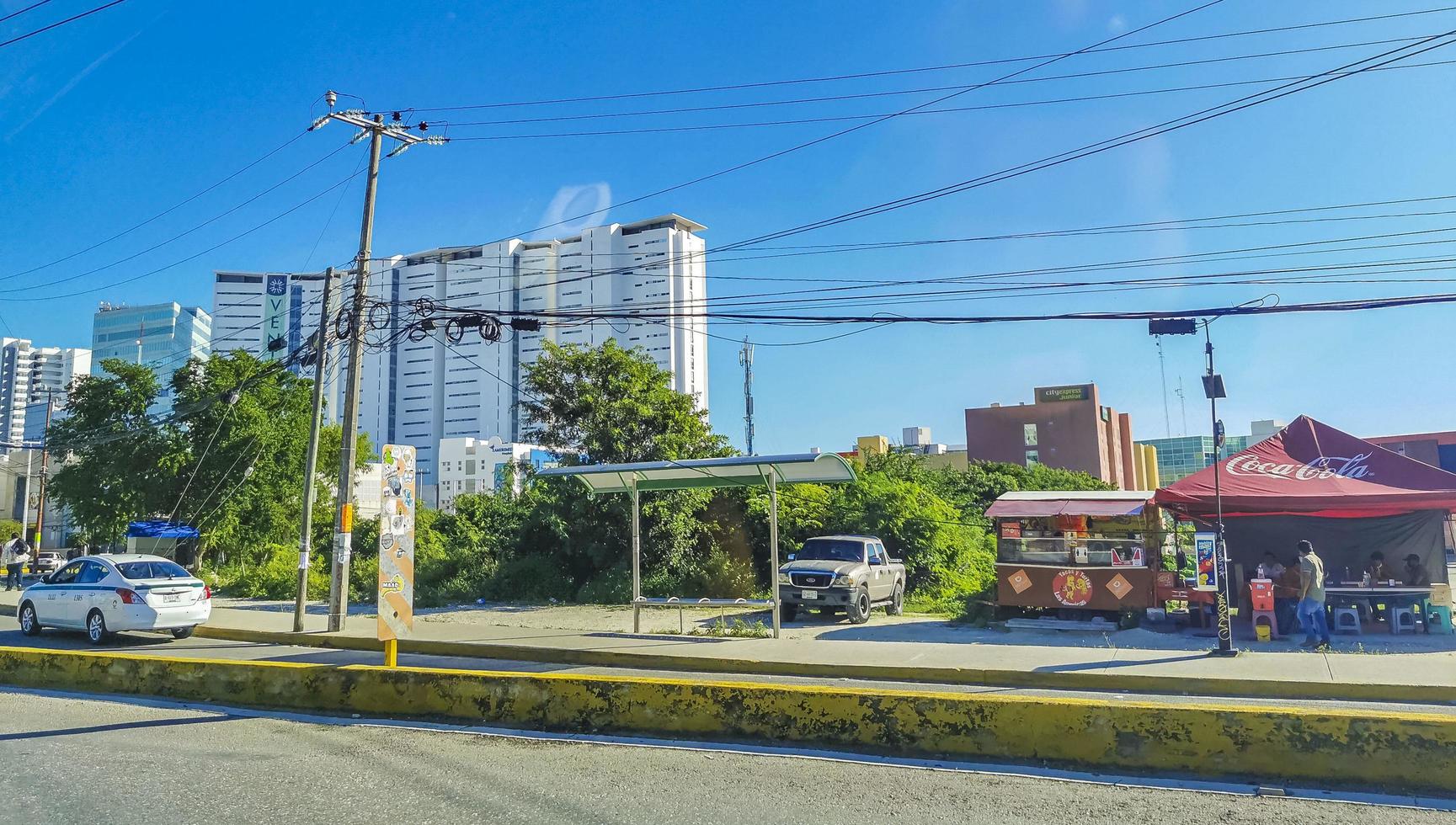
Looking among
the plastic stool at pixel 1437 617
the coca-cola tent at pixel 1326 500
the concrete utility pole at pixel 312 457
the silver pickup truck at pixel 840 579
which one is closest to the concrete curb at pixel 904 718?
the concrete utility pole at pixel 312 457

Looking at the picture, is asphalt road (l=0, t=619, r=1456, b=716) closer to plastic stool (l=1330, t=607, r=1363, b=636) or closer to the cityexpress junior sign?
plastic stool (l=1330, t=607, r=1363, b=636)

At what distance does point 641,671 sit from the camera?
13.4 meters

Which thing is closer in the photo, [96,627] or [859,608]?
[96,627]

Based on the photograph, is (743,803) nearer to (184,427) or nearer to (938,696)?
(938,696)

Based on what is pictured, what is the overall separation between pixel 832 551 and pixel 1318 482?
9.33 m

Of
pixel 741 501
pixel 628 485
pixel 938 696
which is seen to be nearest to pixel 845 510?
pixel 741 501

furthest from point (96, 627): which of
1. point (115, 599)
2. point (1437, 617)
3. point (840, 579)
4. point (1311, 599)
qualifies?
point (1437, 617)

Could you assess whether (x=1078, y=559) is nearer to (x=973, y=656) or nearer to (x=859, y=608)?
(x=859, y=608)

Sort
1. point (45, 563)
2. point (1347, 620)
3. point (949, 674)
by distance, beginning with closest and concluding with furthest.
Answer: point (949, 674) → point (1347, 620) → point (45, 563)

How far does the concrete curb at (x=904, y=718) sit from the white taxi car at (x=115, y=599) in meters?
7.19

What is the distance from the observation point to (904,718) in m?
7.45

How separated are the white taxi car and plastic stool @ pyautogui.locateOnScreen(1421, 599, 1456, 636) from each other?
72.5 feet

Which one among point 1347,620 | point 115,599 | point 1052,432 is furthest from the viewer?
point 1052,432

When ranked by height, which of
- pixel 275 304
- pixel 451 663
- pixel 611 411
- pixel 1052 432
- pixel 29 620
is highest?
pixel 275 304
